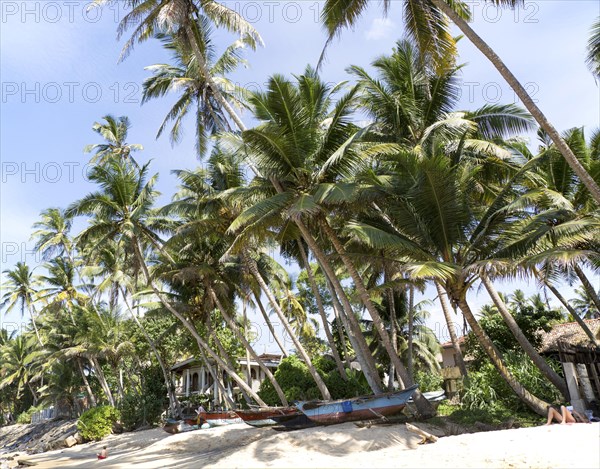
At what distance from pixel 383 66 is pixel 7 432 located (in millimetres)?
49514

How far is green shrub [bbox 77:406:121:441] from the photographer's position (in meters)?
26.2

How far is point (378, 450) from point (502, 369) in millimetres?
3848

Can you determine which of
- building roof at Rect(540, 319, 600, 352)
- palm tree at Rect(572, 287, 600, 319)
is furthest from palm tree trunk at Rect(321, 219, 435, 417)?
palm tree at Rect(572, 287, 600, 319)

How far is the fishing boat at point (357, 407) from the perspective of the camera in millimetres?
13641

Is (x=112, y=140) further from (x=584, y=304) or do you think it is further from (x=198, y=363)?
(x=584, y=304)

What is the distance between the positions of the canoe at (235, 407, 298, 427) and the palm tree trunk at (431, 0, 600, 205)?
37.5ft

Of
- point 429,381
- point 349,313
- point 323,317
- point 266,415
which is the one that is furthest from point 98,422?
point 429,381

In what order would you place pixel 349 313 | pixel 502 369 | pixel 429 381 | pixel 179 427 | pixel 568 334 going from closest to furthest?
pixel 502 369 → pixel 349 313 → pixel 179 427 → pixel 568 334 → pixel 429 381

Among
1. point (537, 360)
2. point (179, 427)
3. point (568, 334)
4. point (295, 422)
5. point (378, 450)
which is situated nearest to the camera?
point (378, 450)

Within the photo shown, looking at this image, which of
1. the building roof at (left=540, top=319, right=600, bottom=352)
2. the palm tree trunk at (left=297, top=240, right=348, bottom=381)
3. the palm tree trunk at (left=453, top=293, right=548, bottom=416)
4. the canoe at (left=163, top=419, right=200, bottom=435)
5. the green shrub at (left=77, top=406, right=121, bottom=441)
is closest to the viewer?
the palm tree trunk at (left=453, top=293, right=548, bottom=416)

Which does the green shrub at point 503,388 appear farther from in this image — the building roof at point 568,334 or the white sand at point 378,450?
the building roof at point 568,334

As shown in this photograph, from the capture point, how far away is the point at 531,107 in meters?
9.57

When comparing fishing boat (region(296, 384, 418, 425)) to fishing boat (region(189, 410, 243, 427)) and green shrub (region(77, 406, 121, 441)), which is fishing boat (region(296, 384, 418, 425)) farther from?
green shrub (region(77, 406, 121, 441))

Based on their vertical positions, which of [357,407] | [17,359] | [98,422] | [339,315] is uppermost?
[339,315]
